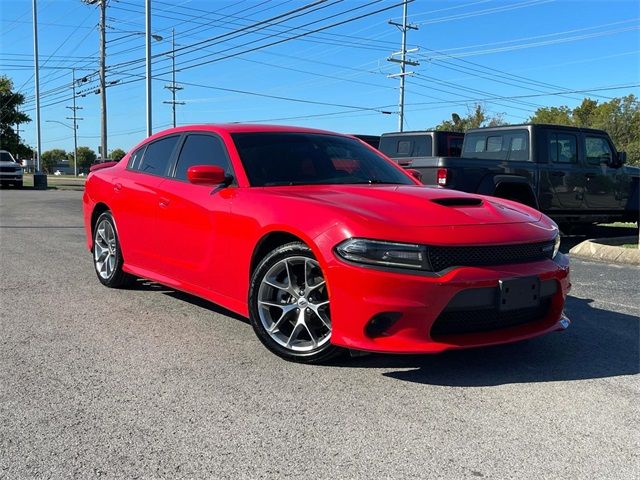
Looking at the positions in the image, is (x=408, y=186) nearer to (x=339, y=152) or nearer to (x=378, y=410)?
(x=339, y=152)

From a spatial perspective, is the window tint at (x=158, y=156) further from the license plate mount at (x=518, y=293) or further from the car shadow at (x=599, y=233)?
the car shadow at (x=599, y=233)

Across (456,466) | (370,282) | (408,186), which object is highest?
(408,186)

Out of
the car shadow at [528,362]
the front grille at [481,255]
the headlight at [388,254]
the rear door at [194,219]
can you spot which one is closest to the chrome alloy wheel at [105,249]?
the rear door at [194,219]

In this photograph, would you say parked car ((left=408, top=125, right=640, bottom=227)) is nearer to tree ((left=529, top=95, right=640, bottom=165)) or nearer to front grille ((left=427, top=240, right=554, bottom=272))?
front grille ((left=427, top=240, right=554, bottom=272))

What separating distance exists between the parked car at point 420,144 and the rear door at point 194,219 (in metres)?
7.99

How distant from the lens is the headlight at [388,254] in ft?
10.8

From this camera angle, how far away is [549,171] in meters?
9.43

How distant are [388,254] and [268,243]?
0.96 metres

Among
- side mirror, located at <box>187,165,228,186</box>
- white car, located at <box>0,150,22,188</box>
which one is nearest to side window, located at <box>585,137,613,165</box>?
side mirror, located at <box>187,165,228,186</box>

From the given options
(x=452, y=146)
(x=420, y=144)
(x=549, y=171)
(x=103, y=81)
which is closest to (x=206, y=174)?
(x=549, y=171)

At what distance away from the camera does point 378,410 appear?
3.05 meters

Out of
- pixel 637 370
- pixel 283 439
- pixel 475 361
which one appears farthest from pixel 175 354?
pixel 637 370

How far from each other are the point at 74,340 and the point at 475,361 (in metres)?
2.78

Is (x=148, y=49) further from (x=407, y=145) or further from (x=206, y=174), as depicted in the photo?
(x=206, y=174)
